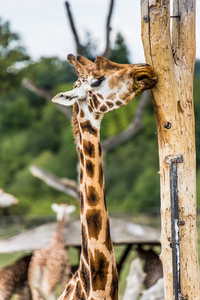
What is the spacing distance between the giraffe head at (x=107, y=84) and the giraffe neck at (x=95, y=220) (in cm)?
7

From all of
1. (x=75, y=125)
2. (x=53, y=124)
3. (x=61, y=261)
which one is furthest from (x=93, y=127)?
(x=53, y=124)

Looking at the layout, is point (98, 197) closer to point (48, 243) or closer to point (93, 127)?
point (93, 127)

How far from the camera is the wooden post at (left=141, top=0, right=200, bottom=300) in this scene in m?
1.85

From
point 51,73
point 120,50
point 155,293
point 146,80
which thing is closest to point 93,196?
point 146,80

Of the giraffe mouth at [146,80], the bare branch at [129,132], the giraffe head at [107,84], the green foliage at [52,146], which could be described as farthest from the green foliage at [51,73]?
the giraffe mouth at [146,80]

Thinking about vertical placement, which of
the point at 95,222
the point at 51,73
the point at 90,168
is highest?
the point at 51,73

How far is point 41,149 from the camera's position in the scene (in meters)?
8.77

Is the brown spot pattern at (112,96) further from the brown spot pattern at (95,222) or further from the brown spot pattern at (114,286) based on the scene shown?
the brown spot pattern at (114,286)

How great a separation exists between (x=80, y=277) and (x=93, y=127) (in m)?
0.71

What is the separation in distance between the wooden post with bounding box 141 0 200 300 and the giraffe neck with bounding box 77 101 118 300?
0.83ft

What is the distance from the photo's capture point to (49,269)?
9.68 ft

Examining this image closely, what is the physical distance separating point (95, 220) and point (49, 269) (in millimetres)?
1185

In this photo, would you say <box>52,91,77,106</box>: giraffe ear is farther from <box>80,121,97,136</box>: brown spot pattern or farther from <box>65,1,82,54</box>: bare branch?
<box>65,1,82,54</box>: bare branch

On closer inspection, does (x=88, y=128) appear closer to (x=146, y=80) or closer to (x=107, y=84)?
(x=107, y=84)
